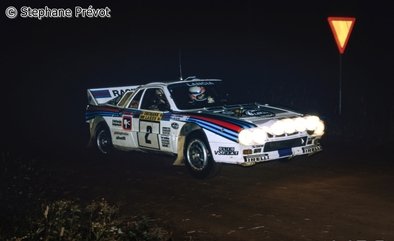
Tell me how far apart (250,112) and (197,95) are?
1.29 meters

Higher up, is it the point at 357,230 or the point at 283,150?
the point at 283,150

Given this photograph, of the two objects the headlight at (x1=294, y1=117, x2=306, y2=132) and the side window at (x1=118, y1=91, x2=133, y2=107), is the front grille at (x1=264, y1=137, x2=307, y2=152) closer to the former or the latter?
the headlight at (x1=294, y1=117, x2=306, y2=132)

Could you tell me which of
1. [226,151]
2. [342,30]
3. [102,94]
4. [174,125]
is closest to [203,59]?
[342,30]

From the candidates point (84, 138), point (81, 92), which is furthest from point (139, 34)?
point (84, 138)

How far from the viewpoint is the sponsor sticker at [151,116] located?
9836 millimetres

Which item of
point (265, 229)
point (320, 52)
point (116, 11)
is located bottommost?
point (265, 229)

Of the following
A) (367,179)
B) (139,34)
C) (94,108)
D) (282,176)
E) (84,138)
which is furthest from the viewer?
(139,34)

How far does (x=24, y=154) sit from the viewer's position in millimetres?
12055

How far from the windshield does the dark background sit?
42 centimetres

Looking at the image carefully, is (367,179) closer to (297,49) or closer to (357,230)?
(357,230)

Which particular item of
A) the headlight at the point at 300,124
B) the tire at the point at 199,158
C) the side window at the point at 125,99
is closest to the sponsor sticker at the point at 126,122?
the side window at the point at 125,99

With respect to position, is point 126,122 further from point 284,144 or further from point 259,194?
point 259,194

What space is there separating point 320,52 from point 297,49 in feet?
4.86

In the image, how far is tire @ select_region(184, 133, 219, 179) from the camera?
8.91 meters
